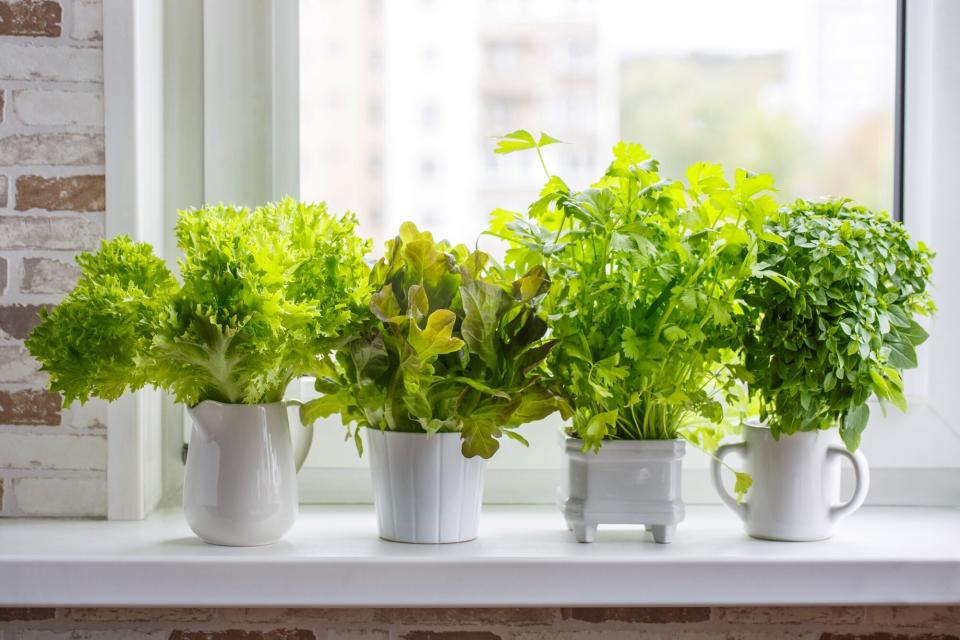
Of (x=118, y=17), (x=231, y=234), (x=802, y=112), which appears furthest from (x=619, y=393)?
(x=118, y=17)

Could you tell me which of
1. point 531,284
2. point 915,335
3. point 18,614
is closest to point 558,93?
point 531,284

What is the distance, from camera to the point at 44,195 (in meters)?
1.10

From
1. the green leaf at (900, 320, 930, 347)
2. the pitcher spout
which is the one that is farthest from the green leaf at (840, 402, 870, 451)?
the pitcher spout

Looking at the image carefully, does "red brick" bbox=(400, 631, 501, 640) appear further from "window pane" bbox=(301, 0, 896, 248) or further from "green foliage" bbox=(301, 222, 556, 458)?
"window pane" bbox=(301, 0, 896, 248)

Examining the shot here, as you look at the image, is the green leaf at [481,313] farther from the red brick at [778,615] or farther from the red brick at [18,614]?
the red brick at [18,614]

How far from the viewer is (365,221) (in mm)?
1308

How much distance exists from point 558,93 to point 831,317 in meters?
0.54

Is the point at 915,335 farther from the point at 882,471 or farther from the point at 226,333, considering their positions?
the point at 226,333

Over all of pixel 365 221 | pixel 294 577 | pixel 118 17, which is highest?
pixel 118 17

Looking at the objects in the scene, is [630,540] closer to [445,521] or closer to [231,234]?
[445,521]

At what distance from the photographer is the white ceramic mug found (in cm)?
104

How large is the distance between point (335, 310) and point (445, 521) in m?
0.27

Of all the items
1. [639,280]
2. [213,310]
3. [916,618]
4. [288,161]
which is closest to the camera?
[213,310]

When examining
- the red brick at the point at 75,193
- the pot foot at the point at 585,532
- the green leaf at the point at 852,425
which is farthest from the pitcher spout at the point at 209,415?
the green leaf at the point at 852,425
